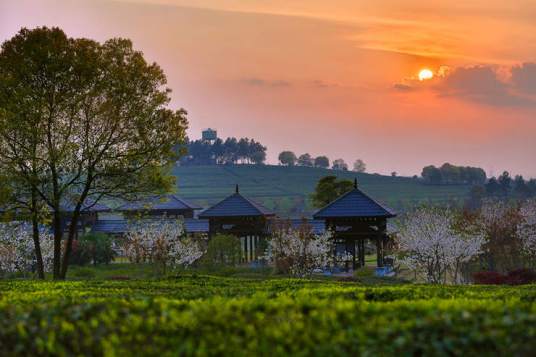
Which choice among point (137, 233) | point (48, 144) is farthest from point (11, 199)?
point (137, 233)

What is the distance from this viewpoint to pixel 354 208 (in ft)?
150

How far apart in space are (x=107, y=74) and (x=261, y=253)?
20.1 meters

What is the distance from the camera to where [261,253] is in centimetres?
4691

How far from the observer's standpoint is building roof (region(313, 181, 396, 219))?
45.5 metres

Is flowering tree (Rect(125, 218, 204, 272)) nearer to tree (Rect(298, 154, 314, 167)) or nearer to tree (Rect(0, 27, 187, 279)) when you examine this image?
tree (Rect(0, 27, 187, 279))

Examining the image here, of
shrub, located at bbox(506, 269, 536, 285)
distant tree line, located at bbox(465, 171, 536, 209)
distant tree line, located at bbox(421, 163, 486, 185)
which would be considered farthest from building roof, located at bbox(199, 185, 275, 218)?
distant tree line, located at bbox(421, 163, 486, 185)

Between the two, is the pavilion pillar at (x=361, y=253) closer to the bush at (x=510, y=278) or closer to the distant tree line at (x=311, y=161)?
the bush at (x=510, y=278)

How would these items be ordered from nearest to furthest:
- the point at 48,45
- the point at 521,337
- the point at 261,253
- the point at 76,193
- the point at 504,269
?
the point at 521,337 < the point at 48,45 < the point at 76,193 < the point at 504,269 < the point at 261,253

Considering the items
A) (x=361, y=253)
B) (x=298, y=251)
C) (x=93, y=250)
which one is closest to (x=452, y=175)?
(x=361, y=253)

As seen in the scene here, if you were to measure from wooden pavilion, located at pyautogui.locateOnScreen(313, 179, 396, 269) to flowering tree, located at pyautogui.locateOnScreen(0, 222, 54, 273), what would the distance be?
1623 cm

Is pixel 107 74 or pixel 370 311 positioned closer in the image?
pixel 370 311

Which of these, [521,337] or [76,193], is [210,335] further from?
[76,193]

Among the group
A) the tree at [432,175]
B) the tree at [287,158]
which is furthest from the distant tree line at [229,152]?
the tree at [432,175]

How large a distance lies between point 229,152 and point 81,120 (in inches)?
5590
